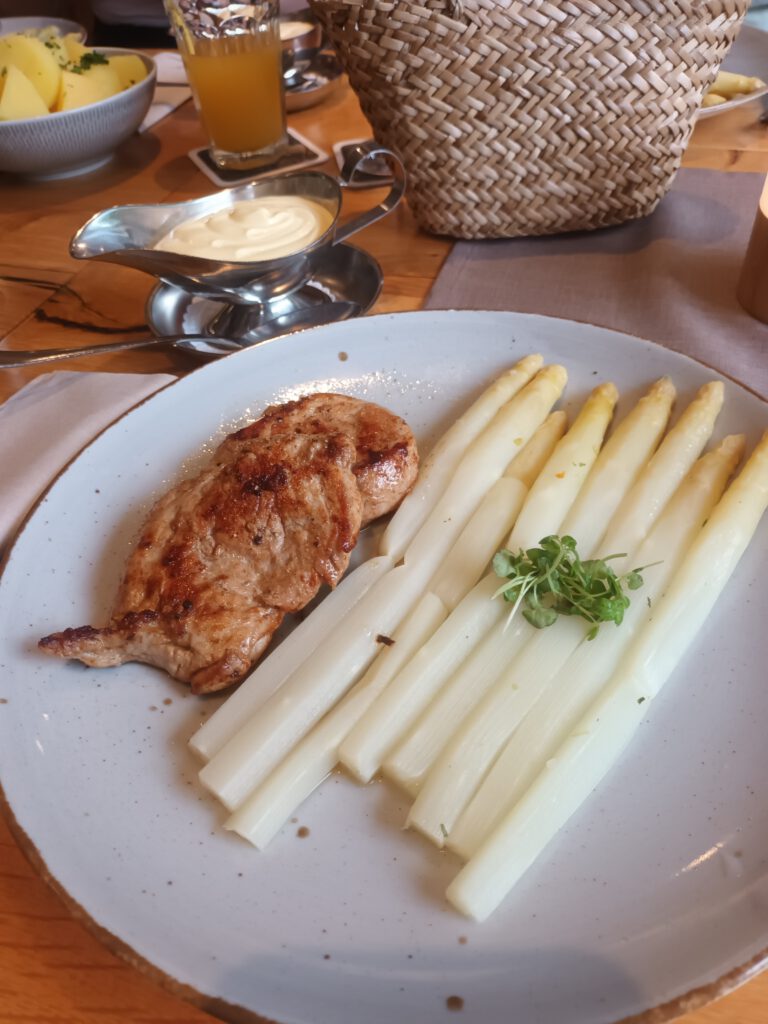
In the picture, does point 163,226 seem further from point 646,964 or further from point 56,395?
point 646,964

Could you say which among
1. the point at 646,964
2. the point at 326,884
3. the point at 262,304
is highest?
the point at 262,304

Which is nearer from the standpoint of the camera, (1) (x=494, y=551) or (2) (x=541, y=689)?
(2) (x=541, y=689)

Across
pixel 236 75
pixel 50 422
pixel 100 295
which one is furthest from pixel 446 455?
pixel 236 75

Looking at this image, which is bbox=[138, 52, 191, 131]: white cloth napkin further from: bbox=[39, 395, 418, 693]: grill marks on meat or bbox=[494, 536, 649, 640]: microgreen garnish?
bbox=[494, 536, 649, 640]: microgreen garnish

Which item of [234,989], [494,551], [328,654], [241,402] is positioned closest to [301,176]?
[241,402]

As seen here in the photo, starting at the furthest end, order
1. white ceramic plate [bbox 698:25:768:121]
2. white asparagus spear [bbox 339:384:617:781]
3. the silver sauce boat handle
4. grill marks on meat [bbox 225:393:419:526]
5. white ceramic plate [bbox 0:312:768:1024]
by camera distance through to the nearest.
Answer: white ceramic plate [bbox 698:25:768:121] < the silver sauce boat handle < grill marks on meat [bbox 225:393:419:526] < white asparagus spear [bbox 339:384:617:781] < white ceramic plate [bbox 0:312:768:1024]

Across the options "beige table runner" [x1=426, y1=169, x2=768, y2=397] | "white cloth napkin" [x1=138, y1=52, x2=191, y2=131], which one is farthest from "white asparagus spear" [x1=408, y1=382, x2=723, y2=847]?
"white cloth napkin" [x1=138, y1=52, x2=191, y2=131]

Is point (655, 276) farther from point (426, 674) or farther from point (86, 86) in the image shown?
point (86, 86)
